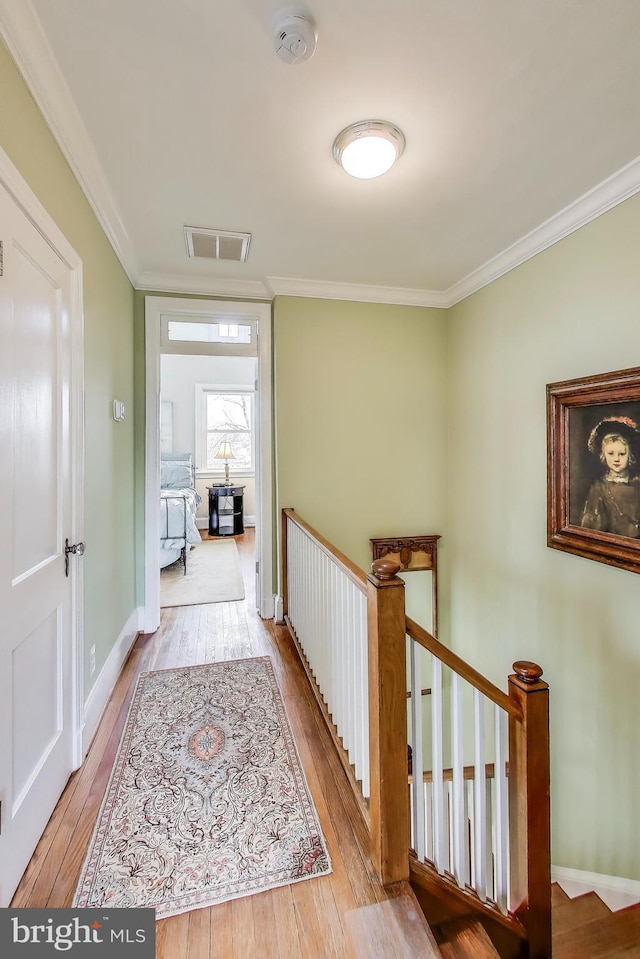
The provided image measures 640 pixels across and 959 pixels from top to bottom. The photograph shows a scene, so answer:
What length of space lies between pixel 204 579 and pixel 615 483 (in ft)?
11.9

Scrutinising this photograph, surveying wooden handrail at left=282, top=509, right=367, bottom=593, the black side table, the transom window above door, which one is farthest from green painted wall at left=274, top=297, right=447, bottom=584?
the black side table

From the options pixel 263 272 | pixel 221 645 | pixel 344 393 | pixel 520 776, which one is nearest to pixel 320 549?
pixel 520 776

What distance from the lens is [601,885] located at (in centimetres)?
207

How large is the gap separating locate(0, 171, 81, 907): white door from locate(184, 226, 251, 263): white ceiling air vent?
3.41 ft

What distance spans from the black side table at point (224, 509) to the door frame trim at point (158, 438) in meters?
3.06

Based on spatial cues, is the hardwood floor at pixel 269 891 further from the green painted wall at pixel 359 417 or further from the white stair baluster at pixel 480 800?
the green painted wall at pixel 359 417

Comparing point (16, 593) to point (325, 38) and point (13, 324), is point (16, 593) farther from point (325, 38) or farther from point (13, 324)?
point (325, 38)

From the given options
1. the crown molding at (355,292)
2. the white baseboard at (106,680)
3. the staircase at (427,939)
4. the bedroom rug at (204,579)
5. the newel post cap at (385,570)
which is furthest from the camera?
the bedroom rug at (204,579)

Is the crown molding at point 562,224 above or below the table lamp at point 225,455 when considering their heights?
above

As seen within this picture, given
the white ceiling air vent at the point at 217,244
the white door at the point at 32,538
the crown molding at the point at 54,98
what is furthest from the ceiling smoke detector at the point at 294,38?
the white ceiling air vent at the point at 217,244

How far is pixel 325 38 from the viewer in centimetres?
125

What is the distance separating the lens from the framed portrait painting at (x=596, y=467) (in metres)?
1.91

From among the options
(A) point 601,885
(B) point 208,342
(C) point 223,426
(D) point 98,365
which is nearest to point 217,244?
(B) point 208,342

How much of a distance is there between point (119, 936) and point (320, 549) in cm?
138
